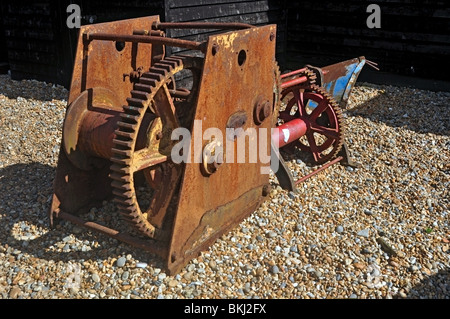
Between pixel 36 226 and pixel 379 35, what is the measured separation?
21.1ft

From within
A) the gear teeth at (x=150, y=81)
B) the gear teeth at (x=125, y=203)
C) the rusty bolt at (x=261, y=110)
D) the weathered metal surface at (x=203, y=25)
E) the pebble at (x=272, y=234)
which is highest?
the weathered metal surface at (x=203, y=25)

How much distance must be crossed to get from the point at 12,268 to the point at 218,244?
147 cm

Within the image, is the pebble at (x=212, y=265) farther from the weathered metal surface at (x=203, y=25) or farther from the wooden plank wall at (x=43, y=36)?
the wooden plank wall at (x=43, y=36)

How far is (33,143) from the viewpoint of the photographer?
18.4 ft

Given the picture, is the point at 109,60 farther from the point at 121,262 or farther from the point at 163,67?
the point at 121,262

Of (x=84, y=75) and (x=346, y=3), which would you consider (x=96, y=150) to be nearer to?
(x=84, y=75)

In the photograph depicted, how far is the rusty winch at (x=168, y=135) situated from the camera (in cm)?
329

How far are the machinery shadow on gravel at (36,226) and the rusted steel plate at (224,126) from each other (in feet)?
1.30

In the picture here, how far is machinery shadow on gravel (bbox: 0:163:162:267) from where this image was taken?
3.69 metres

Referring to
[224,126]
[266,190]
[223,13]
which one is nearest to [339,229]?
[266,190]

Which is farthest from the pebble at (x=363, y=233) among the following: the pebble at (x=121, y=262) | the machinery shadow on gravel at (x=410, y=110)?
the machinery shadow on gravel at (x=410, y=110)

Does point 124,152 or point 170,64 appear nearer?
point 124,152

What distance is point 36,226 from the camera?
404 cm

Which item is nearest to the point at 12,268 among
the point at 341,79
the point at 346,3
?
the point at 341,79
